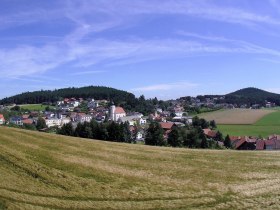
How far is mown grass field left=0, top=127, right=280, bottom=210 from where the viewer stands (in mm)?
25156

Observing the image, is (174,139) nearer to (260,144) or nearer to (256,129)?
(260,144)

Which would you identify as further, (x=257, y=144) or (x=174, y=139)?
(x=257, y=144)

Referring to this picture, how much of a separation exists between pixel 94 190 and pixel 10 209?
22.5 feet

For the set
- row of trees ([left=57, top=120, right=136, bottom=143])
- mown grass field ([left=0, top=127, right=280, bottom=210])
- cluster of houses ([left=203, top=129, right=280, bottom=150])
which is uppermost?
row of trees ([left=57, top=120, right=136, bottom=143])

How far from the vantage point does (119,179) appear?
3103cm

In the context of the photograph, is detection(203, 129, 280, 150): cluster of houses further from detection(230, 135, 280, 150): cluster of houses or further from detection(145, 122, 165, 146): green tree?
detection(145, 122, 165, 146): green tree

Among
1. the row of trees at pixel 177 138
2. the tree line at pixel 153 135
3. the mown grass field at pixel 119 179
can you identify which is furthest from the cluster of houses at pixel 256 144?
the mown grass field at pixel 119 179

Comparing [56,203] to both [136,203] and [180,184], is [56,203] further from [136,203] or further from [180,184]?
[180,184]

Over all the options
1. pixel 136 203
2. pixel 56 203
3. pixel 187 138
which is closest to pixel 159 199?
pixel 136 203

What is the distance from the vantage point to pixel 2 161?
101 ft

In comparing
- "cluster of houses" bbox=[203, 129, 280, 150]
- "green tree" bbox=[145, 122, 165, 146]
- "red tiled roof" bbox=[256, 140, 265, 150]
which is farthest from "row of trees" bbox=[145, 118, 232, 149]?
"red tiled roof" bbox=[256, 140, 265, 150]

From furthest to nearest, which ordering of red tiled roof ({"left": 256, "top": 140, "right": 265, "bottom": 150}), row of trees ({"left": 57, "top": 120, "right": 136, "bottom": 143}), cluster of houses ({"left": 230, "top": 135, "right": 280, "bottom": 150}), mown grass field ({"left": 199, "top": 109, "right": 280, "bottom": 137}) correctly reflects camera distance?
1. mown grass field ({"left": 199, "top": 109, "right": 280, "bottom": 137})
2. red tiled roof ({"left": 256, "top": 140, "right": 265, "bottom": 150})
3. cluster of houses ({"left": 230, "top": 135, "right": 280, "bottom": 150})
4. row of trees ({"left": 57, "top": 120, "right": 136, "bottom": 143})

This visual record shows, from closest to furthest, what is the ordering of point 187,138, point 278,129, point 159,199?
point 159,199
point 187,138
point 278,129

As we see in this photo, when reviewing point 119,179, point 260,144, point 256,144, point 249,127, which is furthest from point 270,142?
point 119,179
